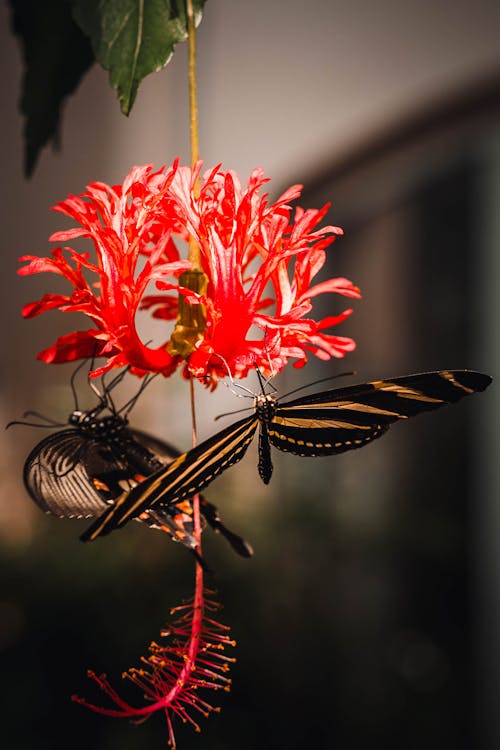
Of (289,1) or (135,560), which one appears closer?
(135,560)

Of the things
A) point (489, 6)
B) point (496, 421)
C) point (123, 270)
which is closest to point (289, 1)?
point (489, 6)

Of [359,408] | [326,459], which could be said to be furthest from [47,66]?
[326,459]

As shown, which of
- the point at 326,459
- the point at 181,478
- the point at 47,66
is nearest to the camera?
the point at 181,478

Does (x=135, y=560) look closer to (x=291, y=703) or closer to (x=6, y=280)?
(x=291, y=703)

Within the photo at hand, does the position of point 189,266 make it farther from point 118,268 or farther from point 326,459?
point 326,459

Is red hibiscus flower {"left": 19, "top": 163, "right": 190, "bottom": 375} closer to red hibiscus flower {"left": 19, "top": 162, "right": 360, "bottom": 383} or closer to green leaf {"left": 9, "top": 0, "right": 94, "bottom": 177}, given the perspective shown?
red hibiscus flower {"left": 19, "top": 162, "right": 360, "bottom": 383}

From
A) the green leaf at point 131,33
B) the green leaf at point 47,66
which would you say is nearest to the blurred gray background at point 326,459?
the green leaf at point 47,66

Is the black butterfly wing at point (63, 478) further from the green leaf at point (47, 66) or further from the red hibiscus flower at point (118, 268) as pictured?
the green leaf at point (47, 66)
